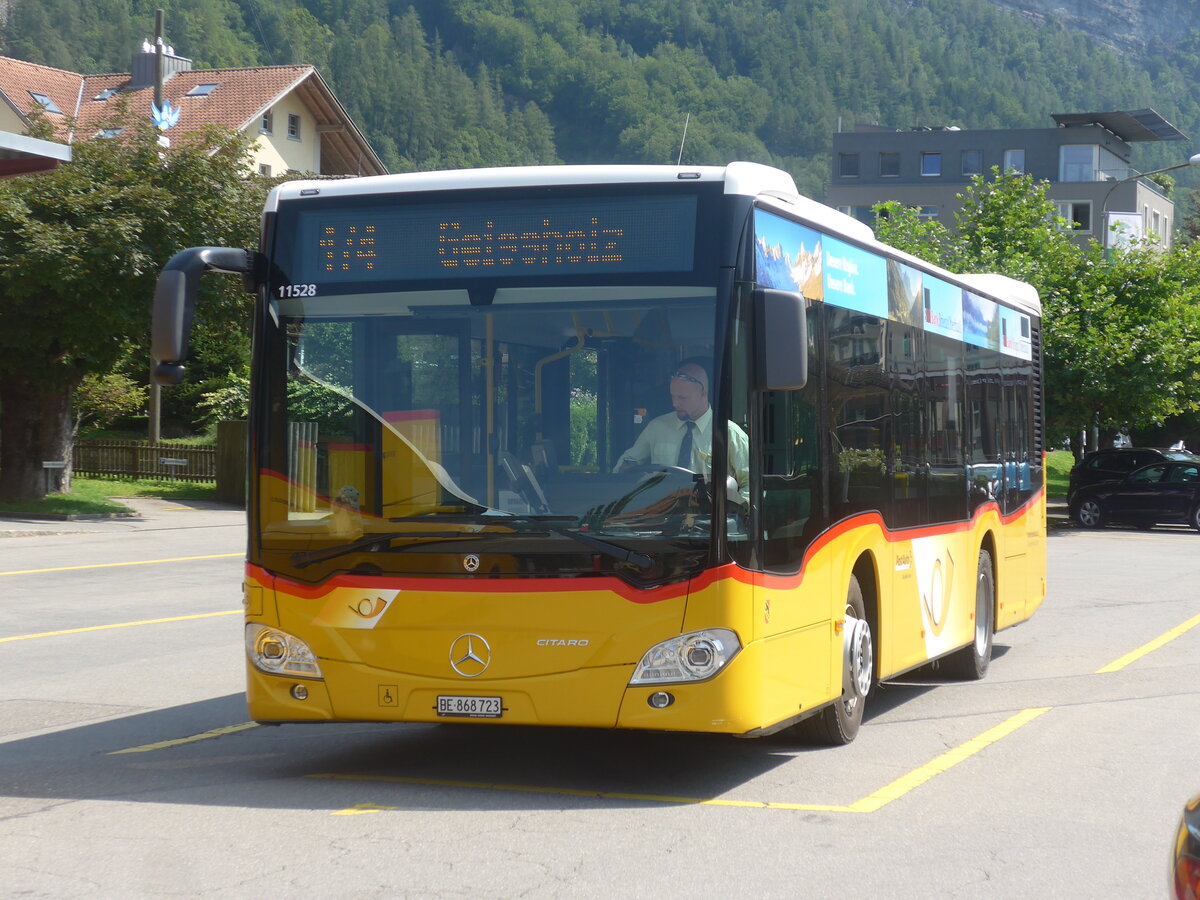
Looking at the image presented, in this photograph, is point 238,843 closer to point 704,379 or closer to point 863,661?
point 704,379

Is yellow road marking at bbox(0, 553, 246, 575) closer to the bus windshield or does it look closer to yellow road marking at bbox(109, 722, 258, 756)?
yellow road marking at bbox(109, 722, 258, 756)

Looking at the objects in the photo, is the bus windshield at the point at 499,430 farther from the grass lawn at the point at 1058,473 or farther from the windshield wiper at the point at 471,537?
the grass lawn at the point at 1058,473

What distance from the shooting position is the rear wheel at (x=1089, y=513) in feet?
113

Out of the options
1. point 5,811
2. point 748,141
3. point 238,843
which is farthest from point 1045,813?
point 748,141

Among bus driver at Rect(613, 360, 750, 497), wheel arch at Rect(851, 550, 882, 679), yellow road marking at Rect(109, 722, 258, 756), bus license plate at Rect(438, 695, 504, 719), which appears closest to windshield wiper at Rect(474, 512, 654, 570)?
bus driver at Rect(613, 360, 750, 497)

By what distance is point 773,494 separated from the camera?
23.9ft

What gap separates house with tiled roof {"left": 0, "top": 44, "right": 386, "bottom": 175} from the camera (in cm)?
5969

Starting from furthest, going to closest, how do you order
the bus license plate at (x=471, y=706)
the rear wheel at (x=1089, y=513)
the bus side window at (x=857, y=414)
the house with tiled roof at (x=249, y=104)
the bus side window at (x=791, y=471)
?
the house with tiled roof at (x=249, y=104)
the rear wheel at (x=1089, y=513)
the bus side window at (x=857, y=414)
the bus side window at (x=791, y=471)
the bus license plate at (x=471, y=706)

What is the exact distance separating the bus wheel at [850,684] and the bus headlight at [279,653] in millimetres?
2594

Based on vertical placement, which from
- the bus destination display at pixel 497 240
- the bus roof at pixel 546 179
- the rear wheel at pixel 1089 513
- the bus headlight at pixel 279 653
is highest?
the bus roof at pixel 546 179

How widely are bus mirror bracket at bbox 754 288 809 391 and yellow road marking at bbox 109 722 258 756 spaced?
12.0ft

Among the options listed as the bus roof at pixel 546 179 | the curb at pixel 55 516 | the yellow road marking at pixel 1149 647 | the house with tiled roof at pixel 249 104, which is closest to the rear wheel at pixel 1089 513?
the yellow road marking at pixel 1149 647

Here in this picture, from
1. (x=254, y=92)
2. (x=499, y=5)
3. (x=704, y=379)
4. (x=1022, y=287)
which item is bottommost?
(x=704, y=379)

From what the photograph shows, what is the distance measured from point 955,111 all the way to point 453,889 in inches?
7571
